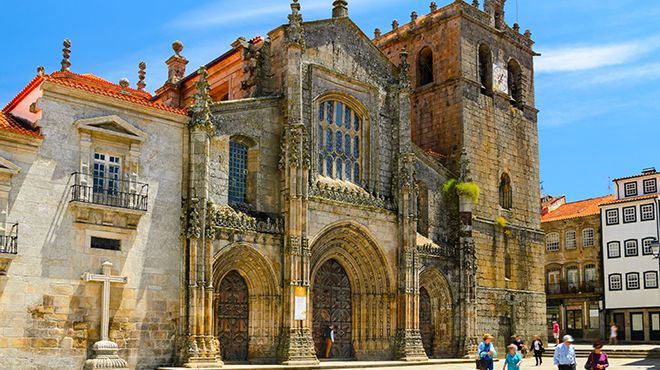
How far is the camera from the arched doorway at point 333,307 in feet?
102

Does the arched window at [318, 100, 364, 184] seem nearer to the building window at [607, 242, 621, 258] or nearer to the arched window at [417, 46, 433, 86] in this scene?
the arched window at [417, 46, 433, 86]

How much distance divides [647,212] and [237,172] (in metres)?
37.0

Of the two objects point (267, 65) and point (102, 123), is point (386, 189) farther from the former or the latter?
point (102, 123)

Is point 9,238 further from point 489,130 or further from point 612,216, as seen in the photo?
point 612,216

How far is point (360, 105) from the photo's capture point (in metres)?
33.1

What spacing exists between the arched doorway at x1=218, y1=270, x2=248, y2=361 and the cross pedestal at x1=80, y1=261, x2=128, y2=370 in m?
4.41

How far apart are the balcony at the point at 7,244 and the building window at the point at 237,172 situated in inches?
321

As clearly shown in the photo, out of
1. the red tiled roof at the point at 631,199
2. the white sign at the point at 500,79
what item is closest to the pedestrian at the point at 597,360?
the white sign at the point at 500,79

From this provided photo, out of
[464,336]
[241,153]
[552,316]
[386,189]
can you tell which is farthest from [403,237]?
[552,316]

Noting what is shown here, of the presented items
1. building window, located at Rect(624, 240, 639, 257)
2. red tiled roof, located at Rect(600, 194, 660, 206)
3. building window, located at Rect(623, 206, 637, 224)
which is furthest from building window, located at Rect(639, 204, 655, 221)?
building window, located at Rect(624, 240, 639, 257)

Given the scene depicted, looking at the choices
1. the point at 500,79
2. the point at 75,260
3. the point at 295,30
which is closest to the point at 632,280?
the point at 500,79

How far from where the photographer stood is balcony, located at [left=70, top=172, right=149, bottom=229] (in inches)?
944

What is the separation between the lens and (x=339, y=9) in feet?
109

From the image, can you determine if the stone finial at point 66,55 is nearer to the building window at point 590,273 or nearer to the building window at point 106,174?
the building window at point 106,174
